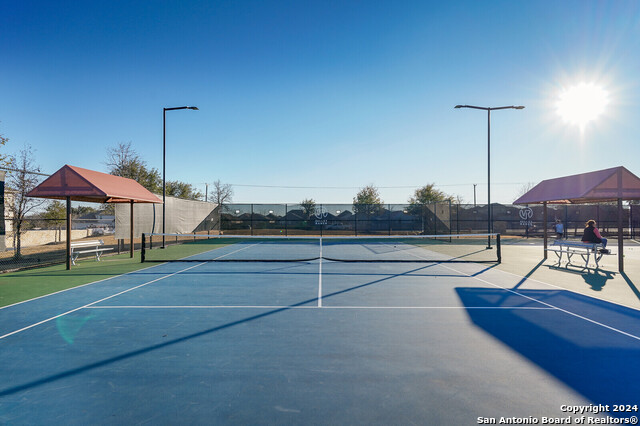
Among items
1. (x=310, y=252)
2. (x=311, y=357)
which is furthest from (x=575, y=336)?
(x=310, y=252)

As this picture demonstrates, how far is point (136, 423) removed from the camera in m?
2.99

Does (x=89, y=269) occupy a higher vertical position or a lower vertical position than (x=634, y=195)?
lower

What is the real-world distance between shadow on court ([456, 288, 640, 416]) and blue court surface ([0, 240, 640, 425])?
24 mm

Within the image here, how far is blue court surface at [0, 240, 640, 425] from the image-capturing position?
3219 millimetres

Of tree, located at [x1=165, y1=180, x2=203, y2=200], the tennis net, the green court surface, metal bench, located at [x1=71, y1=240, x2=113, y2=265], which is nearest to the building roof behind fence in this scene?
the tennis net

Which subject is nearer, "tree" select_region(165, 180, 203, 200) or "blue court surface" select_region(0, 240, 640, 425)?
"blue court surface" select_region(0, 240, 640, 425)

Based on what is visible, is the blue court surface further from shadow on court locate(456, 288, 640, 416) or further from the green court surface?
the green court surface

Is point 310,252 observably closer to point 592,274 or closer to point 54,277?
point 54,277

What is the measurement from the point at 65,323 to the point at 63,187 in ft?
25.3

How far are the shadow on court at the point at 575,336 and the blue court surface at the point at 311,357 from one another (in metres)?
0.02

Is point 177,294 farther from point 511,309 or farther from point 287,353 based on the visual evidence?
point 511,309

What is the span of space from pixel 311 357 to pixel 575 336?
13.0ft

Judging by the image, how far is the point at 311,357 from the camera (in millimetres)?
4359

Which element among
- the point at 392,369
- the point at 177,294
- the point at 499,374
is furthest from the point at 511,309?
the point at 177,294
